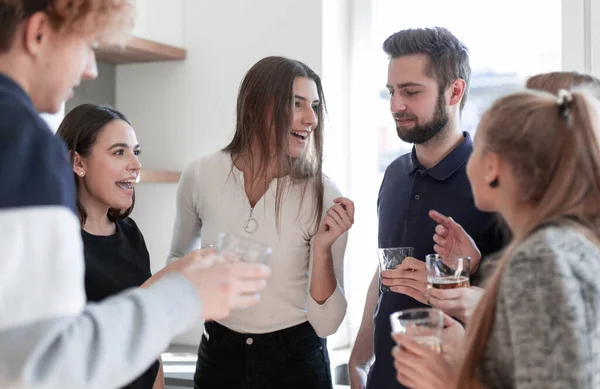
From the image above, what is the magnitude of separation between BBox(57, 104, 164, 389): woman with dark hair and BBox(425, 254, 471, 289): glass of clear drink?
885 millimetres

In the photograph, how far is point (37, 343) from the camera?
0.87 meters

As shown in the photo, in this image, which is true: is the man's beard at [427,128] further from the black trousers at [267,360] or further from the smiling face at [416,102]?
the black trousers at [267,360]

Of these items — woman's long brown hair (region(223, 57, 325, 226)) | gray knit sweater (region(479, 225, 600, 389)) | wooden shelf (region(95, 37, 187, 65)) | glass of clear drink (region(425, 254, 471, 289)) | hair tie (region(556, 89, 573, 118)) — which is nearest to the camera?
gray knit sweater (region(479, 225, 600, 389))

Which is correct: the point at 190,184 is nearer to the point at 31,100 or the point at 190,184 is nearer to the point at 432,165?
the point at 432,165

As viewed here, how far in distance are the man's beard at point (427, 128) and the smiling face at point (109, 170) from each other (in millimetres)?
825

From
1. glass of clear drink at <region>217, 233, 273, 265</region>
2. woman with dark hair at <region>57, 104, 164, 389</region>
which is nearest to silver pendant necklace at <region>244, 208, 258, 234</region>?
woman with dark hair at <region>57, 104, 164, 389</region>

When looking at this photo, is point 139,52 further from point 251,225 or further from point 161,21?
point 251,225

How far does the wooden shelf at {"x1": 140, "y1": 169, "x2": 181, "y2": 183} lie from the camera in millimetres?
3003

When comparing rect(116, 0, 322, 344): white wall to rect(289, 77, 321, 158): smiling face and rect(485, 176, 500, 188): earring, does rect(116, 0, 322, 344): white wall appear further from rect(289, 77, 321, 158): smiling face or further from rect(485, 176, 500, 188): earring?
rect(485, 176, 500, 188): earring

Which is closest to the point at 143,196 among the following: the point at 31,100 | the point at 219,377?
the point at 219,377

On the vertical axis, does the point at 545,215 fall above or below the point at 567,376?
above

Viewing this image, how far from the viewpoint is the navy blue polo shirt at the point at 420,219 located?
1.87 metres

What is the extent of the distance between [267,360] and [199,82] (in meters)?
1.66

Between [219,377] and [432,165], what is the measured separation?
2.79ft
